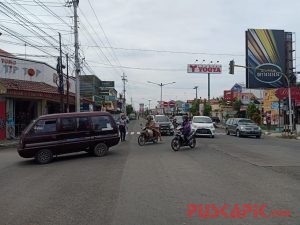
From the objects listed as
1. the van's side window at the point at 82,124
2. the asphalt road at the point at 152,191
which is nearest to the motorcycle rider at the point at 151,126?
the van's side window at the point at 82,124

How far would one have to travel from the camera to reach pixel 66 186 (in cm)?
1193

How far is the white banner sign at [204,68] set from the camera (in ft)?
239

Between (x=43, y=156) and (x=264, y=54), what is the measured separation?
48.3 meters

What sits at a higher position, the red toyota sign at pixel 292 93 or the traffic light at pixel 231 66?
the traffic light at pixel 231 66

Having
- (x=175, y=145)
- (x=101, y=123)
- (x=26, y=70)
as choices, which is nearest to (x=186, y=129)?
(x=175, y=145)

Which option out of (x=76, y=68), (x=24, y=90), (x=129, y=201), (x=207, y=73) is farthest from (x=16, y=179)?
(x=207, y=73)

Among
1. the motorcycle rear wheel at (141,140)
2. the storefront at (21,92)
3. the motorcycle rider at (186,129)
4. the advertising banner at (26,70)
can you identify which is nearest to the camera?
the motorcycle rider at (186,129)

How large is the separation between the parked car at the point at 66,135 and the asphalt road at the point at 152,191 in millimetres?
1003

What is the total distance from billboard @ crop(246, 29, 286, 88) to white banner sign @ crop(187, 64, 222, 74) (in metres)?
11.8

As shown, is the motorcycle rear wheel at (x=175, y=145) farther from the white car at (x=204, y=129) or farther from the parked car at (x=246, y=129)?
the parked car at (x=246, y=129)

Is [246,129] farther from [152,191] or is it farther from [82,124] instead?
[152,191]

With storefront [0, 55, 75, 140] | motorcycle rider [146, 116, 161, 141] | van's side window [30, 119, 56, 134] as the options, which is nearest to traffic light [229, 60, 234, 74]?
storefront [0, 55, 75, 140]

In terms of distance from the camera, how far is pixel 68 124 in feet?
63.2

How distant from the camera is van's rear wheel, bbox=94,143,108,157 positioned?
19.9 m
